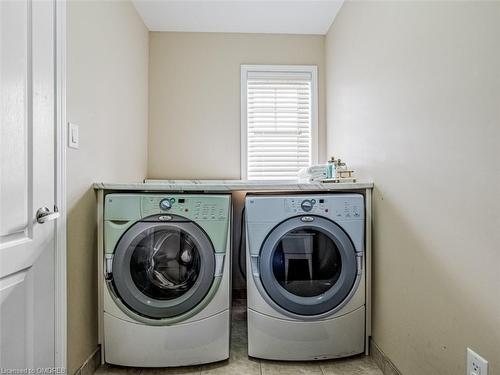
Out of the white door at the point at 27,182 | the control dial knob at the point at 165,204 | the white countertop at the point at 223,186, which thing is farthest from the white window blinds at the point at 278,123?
the white door at the point at 27,182

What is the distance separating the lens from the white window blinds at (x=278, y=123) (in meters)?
2.64

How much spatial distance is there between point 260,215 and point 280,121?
4.54 ft

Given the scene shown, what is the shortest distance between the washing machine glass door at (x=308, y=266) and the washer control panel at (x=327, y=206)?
45 mm

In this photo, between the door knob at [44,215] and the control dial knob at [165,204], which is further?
the control dial knob at [165,204]

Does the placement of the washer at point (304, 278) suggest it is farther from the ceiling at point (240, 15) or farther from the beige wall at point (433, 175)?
the ceiling at point (240, 15)

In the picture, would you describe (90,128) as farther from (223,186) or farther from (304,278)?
(304,278)

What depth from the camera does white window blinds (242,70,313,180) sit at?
8.68 ft

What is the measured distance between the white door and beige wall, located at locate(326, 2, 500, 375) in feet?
4.97

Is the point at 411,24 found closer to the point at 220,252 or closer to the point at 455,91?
the point at 455,91

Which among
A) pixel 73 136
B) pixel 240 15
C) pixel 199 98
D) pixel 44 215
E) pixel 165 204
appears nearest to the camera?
pixel 44 215

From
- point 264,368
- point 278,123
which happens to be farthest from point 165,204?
point 278,123

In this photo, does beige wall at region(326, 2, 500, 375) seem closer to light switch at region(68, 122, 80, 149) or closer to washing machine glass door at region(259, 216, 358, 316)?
washing machine glass door at region(259, 216, 358, 316)

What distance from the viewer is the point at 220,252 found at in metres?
1.52

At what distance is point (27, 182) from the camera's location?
1.01 m
